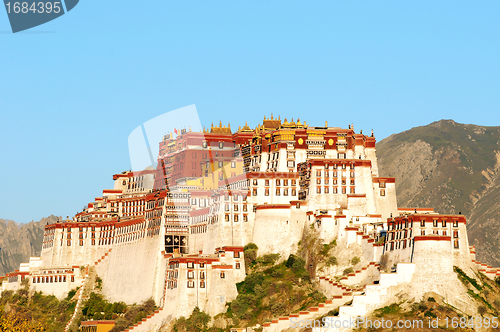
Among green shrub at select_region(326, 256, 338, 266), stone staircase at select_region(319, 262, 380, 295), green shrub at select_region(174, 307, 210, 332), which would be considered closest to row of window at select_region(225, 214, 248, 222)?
green shrub at select_region(326, 256, 338, 266)

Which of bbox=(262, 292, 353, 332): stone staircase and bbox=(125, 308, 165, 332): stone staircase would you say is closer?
bbox=(262, 292, 353, 332): stone staircase

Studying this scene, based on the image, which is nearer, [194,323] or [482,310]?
[482,310]

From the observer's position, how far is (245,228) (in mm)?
134500

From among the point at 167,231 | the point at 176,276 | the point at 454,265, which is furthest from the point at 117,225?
the point at 454,265

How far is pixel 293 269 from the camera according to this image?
125688mm

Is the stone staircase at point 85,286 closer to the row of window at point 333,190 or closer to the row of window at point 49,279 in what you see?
the row of window at point 49,279

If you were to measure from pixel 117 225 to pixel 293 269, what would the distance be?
40.3 m

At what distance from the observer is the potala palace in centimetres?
11050

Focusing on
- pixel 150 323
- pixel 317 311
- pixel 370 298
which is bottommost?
pixel 150 323

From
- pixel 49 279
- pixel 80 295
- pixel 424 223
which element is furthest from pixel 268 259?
pixel 49 279

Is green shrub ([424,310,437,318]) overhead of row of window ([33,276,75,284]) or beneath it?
beneath

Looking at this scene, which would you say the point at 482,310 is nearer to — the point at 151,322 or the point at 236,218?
the point at 236,218

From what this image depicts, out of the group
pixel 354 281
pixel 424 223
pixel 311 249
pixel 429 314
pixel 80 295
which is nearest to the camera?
pixel 429 314

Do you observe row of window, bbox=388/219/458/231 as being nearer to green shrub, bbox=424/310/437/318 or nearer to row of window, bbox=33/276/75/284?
green shrub, bbox=424/310/437/318
